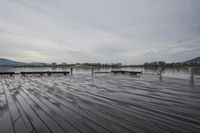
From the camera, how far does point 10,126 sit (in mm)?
2518

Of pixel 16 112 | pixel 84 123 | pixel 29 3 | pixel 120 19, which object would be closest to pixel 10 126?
pixel 16 112

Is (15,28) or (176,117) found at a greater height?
(15,28)

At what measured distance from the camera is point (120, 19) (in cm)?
1723

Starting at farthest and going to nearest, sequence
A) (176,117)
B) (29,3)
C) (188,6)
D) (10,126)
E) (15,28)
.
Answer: (15,28)
(188,6)
(29,3)
(176,117)
(10,126)

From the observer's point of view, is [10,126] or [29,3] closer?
[10,126]

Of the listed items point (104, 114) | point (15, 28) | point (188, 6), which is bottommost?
point (104, 114)

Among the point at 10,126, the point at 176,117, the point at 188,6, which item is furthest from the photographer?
the point at 188,6

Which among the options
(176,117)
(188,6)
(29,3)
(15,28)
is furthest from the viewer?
(15,28)

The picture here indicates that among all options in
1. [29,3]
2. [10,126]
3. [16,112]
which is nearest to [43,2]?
[29,3]

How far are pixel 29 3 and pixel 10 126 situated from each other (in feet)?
36.5

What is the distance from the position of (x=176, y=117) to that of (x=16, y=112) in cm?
357

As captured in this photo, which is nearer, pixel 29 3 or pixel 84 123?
pixel 84 123

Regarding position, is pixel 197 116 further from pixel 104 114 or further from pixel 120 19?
pixel 120 19

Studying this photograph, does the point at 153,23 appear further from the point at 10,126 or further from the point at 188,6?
the point at 10,126
